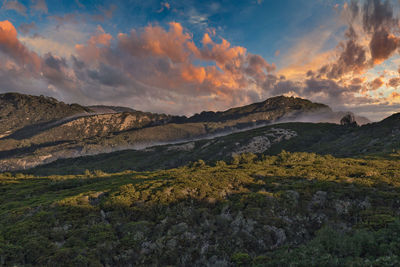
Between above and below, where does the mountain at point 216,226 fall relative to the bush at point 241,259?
above

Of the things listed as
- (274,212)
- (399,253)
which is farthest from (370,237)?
(274,212)

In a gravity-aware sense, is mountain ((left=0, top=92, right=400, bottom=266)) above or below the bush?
above

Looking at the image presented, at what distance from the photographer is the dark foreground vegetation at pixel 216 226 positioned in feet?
54.2

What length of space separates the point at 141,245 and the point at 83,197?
16.6 meters

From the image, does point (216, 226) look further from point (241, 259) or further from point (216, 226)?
point (241, 259)

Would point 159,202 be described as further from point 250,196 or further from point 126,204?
point 250,196

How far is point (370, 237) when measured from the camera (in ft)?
51.8

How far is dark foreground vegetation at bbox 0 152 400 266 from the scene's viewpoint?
54.2 feet

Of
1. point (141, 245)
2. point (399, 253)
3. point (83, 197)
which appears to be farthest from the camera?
point (83, 197)

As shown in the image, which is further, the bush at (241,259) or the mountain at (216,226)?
the bush at (241,259)

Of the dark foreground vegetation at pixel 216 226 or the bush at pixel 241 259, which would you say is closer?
the dark foreground vegetation at pixel 216 226

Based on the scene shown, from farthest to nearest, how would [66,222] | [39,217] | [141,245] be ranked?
A: [39,217], [66,222], [141,245]

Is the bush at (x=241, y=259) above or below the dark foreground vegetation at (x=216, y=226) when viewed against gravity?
below

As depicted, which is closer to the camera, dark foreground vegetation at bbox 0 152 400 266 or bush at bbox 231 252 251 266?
dark foreground vegetation at bbox 0 152 400 266
